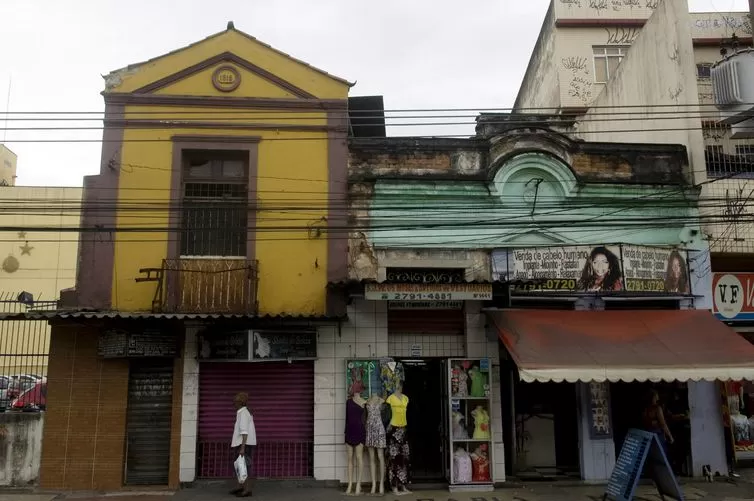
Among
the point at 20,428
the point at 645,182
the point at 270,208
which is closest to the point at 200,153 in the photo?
the point at 270,208

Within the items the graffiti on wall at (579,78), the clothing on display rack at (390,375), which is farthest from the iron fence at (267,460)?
the graffiti on wall at (579,78)

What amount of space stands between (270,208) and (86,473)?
5.59m

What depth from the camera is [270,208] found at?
38.3 ft

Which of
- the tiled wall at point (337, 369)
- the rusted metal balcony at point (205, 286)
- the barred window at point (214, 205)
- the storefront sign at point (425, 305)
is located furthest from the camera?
the barred window at point (214, 205)

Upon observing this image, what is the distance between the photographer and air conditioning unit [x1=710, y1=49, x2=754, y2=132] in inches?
465

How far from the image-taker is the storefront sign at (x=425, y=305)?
11.6 metres

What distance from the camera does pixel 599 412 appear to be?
11523 mm

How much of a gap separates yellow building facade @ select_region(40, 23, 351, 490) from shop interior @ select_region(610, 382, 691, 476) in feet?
19.1

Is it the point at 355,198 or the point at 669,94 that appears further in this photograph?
the point at 669,94

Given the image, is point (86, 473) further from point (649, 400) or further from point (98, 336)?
point (649, 400)

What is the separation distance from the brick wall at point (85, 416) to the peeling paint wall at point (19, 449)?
7.7 inches

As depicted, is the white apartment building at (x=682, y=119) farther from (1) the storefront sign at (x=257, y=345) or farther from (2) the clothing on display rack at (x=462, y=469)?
(1) the storefront sign at (x=257, y=345)

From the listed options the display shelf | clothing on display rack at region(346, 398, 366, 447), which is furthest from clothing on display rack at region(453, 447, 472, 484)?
clothing on display rack at region(346, 398, 366, 447)

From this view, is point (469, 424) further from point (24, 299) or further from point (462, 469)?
point (24, 299)
